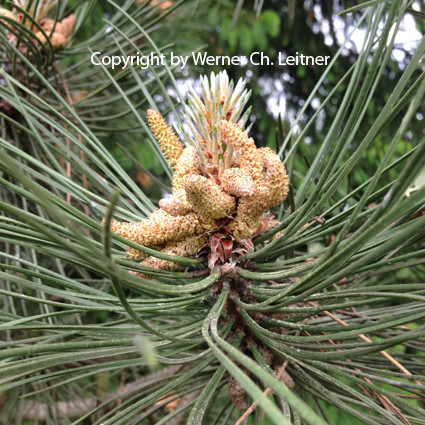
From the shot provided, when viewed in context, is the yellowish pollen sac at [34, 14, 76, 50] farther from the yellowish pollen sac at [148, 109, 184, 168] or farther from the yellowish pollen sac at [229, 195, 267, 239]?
the yellowish pollen sac at [229, 195, 267, 239]

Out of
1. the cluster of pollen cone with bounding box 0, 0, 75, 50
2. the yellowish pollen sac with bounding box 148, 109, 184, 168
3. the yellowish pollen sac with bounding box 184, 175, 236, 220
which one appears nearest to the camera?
the yellowish pollen sac with bounding box 184, 175, 236, 220

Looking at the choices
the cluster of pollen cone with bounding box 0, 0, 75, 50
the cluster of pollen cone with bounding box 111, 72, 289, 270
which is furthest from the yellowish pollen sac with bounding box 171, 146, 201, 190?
the cluster of pollen cone with bounding box 0, 0, 75, 50

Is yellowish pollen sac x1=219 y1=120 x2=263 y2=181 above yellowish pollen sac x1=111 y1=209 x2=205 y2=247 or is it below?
above

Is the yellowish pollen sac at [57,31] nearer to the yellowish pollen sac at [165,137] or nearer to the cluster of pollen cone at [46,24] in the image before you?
the cluster of pollen cone at [46,24]

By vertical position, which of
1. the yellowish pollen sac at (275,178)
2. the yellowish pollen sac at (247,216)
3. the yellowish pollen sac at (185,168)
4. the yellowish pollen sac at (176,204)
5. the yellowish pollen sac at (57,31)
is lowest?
the yellowish pollen sac at (247,216)

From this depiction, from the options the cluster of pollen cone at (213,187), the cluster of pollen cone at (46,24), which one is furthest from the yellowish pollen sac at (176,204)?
the cluster of pollen cone at (46,24)

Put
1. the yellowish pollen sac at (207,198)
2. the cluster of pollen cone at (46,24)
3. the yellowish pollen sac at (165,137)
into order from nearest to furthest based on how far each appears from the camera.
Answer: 1. the yellowish pollen sac at (207,198)
2. the yellowish pollen sac at (165,137)
3. the cluster of pollen cone at (46,24)
